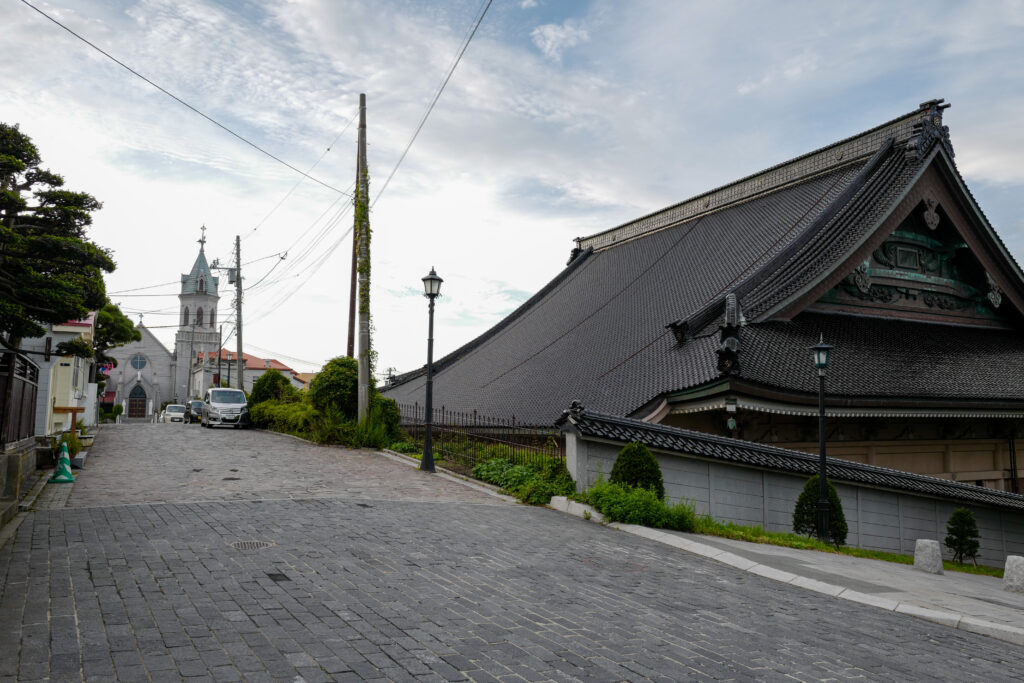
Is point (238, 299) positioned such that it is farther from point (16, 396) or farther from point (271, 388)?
point (16, 396)

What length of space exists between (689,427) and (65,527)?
1131 centimetres

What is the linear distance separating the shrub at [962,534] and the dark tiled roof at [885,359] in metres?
2.54

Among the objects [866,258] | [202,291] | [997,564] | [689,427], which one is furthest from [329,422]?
[202,291]

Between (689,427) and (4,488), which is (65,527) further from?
(689,427)

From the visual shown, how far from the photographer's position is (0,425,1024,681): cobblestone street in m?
4.51

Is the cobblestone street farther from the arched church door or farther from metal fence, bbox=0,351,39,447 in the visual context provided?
the arched church door

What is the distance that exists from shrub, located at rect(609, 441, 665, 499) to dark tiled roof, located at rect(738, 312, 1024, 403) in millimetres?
3567

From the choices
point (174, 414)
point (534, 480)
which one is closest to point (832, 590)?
point (534, 480)

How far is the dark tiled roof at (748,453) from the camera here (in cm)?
1140

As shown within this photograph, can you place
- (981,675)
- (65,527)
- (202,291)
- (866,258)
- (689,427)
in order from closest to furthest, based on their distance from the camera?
(981,675), (65,527), (689,427), (866,258), (202,291)

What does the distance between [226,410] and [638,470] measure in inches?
879

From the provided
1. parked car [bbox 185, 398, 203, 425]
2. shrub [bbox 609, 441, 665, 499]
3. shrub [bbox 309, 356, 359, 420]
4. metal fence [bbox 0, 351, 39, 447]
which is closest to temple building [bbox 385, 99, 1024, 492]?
shrub [bbox 309, 356, 359, 420]

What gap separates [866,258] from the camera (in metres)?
17.9

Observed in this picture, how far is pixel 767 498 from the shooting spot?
12867 millimetres
